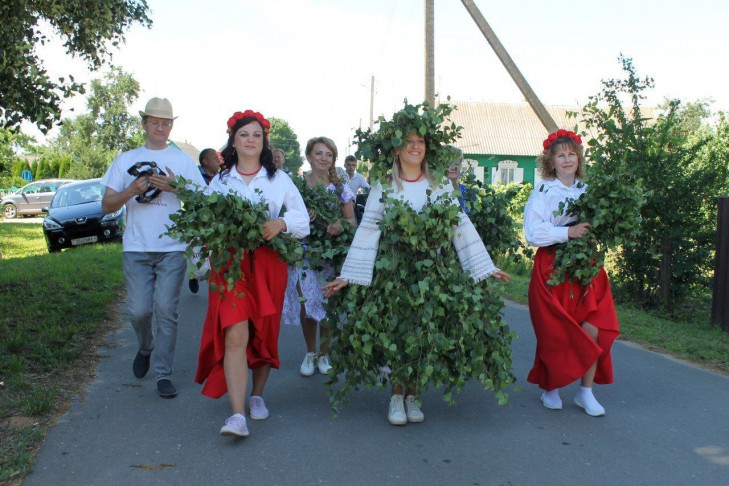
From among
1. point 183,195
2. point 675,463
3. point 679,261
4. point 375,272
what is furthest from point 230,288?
point 679,261

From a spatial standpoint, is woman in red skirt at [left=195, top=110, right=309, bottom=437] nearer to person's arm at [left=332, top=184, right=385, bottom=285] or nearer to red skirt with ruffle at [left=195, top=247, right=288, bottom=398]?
red skirt with ruffle at [left=195, top=247, right=288, bottom=398]

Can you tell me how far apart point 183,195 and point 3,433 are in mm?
1950

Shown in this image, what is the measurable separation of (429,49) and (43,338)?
1181 cm

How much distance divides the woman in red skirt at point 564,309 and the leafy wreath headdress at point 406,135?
0.95 meters

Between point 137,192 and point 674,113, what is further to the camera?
point 674,113

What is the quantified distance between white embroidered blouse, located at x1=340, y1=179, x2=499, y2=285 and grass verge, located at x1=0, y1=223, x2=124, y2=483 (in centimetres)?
236

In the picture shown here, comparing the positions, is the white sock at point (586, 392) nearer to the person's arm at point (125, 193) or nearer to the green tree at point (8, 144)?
the person's arm at point (125, 193)

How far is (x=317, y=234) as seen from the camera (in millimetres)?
5645

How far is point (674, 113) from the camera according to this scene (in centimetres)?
972

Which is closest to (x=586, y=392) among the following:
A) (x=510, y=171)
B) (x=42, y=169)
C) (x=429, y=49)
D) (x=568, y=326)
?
(x=568, y=326)

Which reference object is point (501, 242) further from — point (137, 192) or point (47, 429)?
point (47, 429)

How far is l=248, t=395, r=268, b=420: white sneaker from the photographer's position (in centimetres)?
495

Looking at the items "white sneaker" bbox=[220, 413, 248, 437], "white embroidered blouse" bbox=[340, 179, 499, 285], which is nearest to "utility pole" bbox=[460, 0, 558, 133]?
"white embroidered blouse" bbox=[340, 179, 499, 285]

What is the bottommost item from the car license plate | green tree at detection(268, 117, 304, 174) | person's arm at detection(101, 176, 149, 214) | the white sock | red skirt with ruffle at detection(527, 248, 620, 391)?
the white sock
